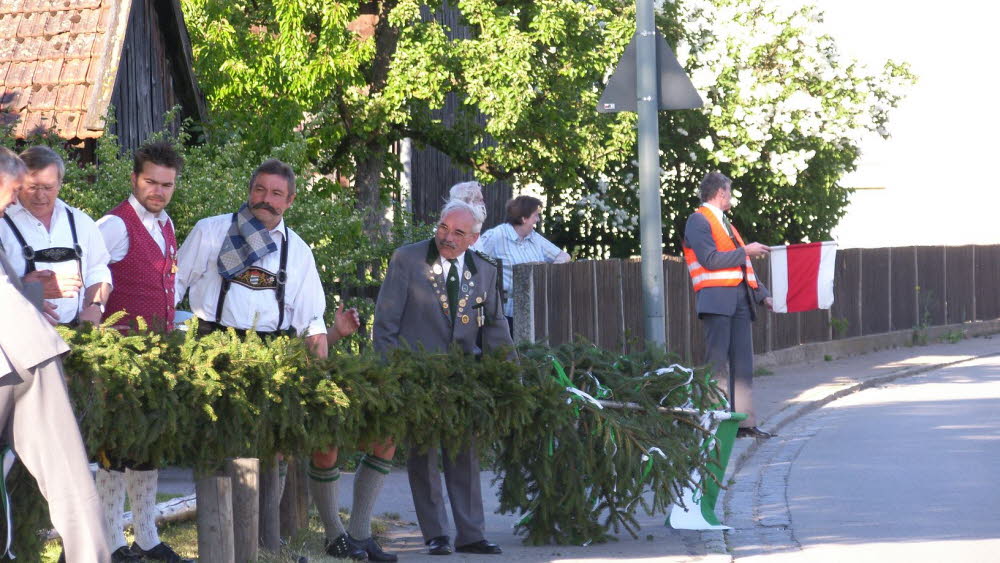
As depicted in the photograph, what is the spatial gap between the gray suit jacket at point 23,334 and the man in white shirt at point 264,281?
1710mm

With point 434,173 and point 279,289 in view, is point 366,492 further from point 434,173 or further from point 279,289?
point 434,173

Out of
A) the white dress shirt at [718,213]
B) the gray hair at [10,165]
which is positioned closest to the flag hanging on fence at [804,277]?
the white dress shirt at [718,213]

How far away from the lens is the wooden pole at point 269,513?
21.8ft

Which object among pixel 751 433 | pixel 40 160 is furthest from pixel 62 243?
pixel 751 433

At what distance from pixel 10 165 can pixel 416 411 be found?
84.7 inches

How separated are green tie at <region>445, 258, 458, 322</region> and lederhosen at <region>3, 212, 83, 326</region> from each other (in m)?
1.93

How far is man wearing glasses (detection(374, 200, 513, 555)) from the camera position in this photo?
24.0 feet

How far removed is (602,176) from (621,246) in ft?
5.12

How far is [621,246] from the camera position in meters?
26.0

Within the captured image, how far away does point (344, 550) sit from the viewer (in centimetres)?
693

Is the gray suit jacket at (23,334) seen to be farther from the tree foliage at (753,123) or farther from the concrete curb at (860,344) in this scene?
the tree foliage at (753,123)

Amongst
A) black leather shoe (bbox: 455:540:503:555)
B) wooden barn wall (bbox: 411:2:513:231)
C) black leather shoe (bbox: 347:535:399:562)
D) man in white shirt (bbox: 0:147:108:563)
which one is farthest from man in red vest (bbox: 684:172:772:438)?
wooden barn wall (bbox: 411:2:513:231)

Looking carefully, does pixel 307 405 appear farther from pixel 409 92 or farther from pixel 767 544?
pixel 409 92

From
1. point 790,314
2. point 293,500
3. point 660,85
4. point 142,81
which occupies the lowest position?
point 293,500
